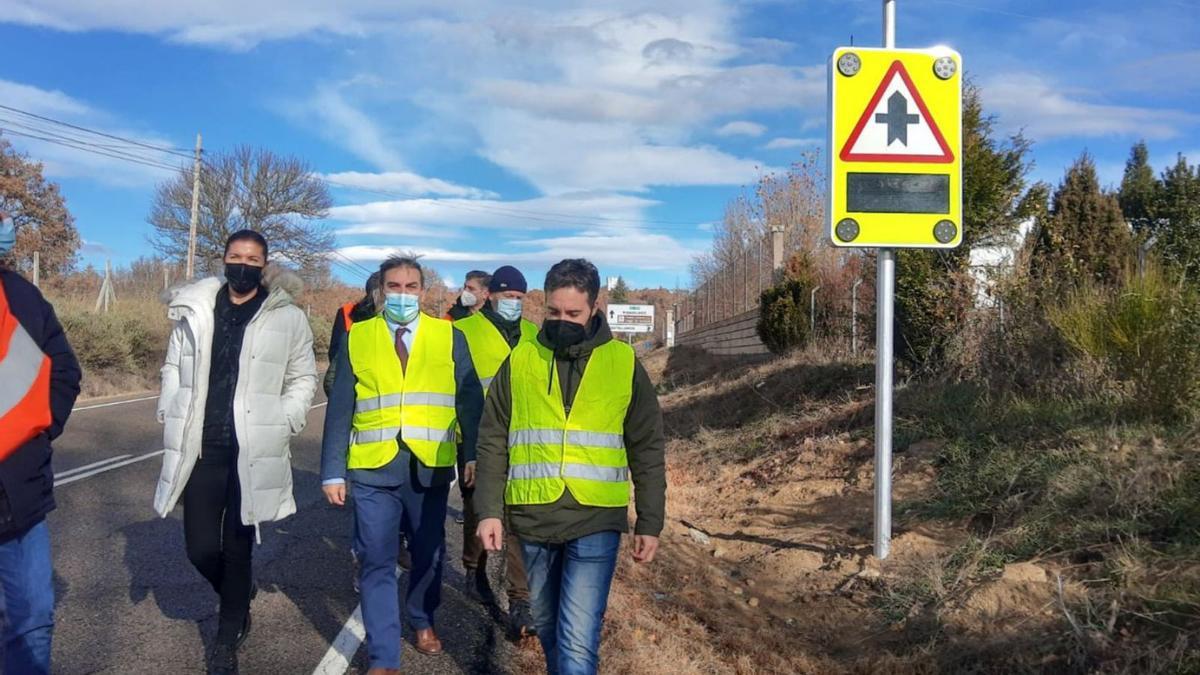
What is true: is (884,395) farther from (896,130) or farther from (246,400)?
(246,400)

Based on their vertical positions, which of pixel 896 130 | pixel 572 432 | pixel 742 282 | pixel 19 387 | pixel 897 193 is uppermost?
pixel 742 282

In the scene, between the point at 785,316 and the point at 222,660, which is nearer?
the point at 222,660

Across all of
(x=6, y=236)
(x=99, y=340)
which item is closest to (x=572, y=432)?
(x=6, y=236)

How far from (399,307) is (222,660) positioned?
5.93 feet

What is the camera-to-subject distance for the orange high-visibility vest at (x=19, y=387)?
3.40 metres

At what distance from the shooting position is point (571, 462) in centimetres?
359

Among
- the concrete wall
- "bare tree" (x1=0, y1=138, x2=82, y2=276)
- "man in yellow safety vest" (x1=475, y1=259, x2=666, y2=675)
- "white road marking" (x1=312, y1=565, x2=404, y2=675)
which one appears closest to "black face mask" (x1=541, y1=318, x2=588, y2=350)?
"man in yellow safety vest" (x1=475, y1=259, x2=666, y2=675)

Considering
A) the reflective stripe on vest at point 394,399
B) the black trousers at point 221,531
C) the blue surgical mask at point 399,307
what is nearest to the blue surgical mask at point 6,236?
the black trousers at point 221,531

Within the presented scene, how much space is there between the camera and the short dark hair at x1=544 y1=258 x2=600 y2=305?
12.2ft

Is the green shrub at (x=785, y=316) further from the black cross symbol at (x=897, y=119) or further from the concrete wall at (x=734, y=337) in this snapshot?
the black cross symbol at (x=897, y=119)

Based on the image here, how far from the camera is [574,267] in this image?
12.4 feet

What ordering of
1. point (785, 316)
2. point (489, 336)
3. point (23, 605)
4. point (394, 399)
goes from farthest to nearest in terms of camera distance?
point (785, 316)
point (489, 336)
point (394, 399)
point (23, 605)

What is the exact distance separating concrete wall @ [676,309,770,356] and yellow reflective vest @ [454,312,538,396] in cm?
1262

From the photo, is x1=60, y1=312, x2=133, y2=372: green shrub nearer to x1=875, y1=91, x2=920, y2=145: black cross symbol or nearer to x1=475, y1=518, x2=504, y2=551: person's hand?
x1=875, y1=91, x2=920, y2=145: black cross symbol
